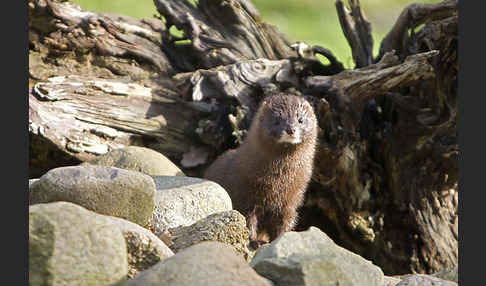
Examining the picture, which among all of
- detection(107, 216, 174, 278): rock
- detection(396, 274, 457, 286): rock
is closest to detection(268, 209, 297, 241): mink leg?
detection(396, 274, 457, 286): rock

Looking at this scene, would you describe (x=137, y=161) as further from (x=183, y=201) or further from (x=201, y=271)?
(x=201, y=271)

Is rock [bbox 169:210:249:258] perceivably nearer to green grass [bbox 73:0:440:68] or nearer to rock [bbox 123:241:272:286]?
rock [bbox 123:241:272:286]

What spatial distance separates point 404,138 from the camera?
227 inches

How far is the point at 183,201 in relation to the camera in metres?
3.80

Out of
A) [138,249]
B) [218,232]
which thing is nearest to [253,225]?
[218,232]

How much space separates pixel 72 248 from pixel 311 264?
39.7 inches

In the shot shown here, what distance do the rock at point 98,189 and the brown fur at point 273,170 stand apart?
62.3 inches

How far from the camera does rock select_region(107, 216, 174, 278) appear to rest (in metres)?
2.75

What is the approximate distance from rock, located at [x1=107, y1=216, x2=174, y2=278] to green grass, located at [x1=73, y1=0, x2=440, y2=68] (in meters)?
6.25

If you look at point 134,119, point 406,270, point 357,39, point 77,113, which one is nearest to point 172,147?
point 134,119

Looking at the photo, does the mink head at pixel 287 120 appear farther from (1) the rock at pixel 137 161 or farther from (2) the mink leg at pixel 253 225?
(1) the rock at pixel 137 161

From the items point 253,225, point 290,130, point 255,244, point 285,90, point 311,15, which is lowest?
point 255,244

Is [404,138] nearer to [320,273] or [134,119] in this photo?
[134,119]

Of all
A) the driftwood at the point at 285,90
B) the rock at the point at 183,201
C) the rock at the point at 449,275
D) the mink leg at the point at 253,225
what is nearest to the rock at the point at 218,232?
the rock at the point at 183,201
